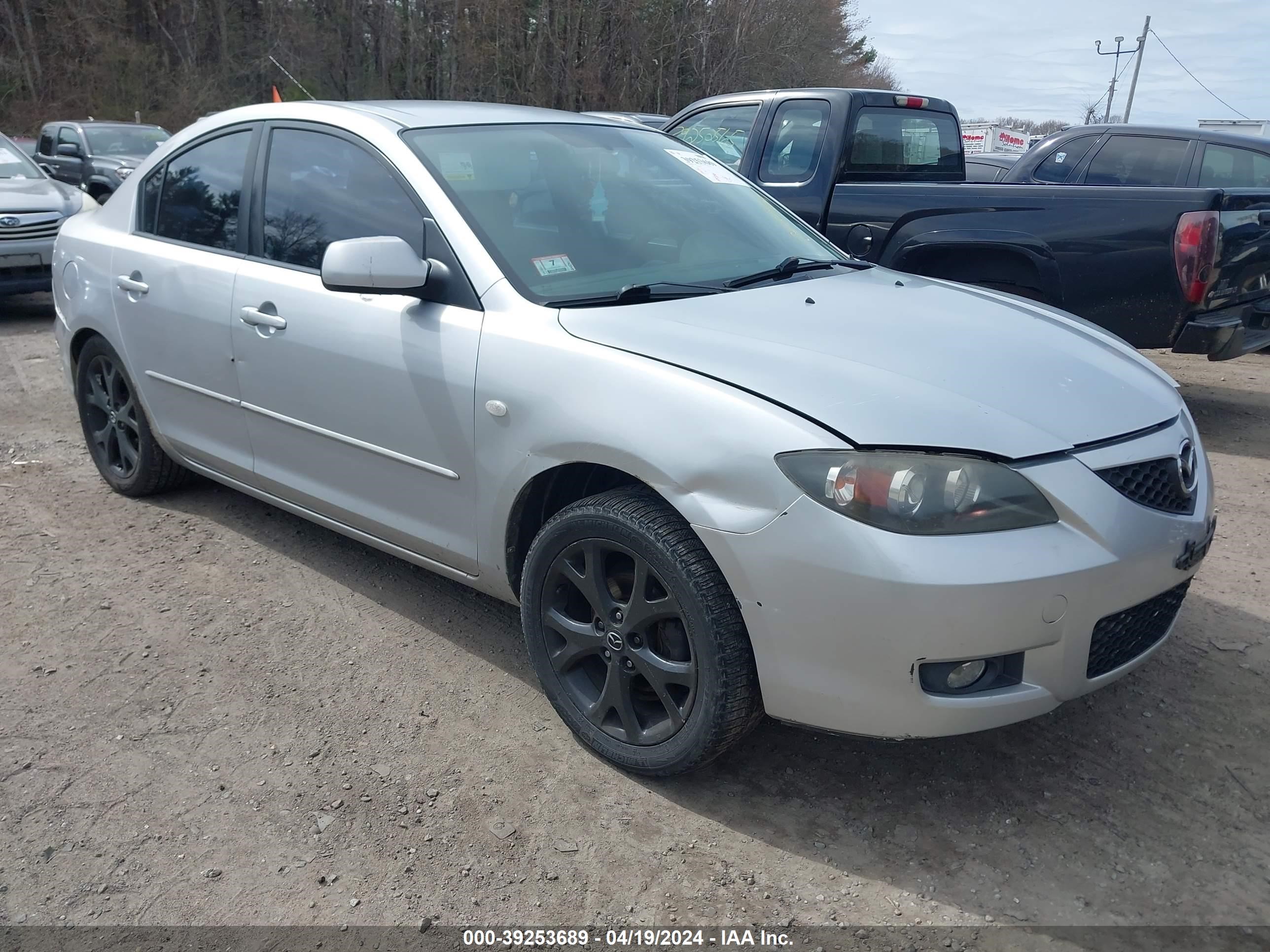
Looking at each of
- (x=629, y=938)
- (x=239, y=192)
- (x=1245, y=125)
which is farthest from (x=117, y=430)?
(x=1245, y=125)

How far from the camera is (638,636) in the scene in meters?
2.65

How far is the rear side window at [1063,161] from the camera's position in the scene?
8422 mm

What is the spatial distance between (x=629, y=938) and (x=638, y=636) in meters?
0.72

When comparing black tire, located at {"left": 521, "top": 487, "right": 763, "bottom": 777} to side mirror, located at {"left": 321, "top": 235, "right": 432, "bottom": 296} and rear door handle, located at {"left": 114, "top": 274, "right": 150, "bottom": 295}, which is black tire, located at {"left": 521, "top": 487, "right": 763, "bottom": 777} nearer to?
side mirror, located at {"left": 321, "top": 235, "right": 432, "bottom": 296}

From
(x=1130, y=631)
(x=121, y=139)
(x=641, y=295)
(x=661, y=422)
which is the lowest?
(x=1130, y=631)

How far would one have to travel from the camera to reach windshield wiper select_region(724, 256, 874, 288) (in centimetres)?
324

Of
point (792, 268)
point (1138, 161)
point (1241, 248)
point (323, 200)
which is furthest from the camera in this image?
point (1138, 161)

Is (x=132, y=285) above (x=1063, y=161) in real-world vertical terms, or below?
below

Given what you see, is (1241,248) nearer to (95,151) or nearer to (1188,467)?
(1188,467)

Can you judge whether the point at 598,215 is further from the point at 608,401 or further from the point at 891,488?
the point at 891,488

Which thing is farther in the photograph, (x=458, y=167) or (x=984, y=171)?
(x=984, y=171)

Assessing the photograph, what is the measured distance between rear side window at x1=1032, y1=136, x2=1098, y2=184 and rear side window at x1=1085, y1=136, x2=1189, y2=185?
0.13m

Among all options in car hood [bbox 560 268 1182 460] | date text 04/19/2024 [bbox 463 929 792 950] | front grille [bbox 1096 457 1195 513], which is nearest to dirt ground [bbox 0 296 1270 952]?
date text 04/19/2024 [bbox 463 929 792 950]

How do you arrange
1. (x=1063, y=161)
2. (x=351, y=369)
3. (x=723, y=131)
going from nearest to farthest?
(x=351, y=369), (x=723, y=131), (x=1063, y=161)
